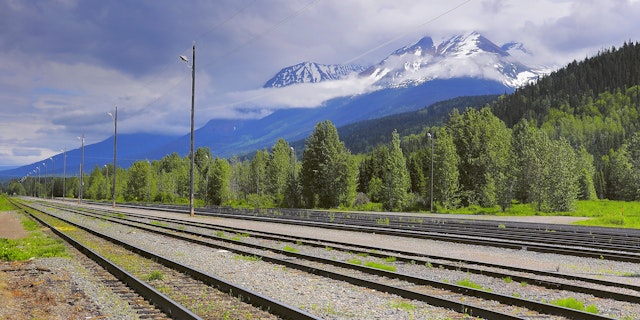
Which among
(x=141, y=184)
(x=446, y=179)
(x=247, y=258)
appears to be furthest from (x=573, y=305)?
(x=141, y=184)

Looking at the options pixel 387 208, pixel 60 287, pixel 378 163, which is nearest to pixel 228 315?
pixel 60 287

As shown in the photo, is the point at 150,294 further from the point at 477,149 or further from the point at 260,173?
the point at 260,173

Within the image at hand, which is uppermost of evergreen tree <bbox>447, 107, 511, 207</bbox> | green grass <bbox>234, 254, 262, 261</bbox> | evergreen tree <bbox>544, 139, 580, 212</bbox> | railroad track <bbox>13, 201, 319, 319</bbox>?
evergreen tree <bbox>447, 107, 511, 207</bbox>

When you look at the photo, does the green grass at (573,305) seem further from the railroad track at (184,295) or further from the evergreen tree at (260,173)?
the evergreen tree at (260,173)

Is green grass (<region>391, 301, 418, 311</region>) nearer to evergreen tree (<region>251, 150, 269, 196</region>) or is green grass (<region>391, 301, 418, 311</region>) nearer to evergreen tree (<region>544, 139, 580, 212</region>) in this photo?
evergreen tree (<region>544, 139, 580, 212</region>)

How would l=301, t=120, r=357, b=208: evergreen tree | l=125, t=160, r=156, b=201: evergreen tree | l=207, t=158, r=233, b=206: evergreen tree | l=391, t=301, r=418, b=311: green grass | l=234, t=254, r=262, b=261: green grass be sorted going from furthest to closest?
l=125, t=160, r=156, b=201: evergreen tree → l=207, t=158, r=233, b=206: evergreen tree → l=301, t=120, r=357, b=208: evergreen tree → l=234, t=254, r=262, b=261: green grass → l=391, t=301, r=418, b=311: green grass

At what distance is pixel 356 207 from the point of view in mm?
73250

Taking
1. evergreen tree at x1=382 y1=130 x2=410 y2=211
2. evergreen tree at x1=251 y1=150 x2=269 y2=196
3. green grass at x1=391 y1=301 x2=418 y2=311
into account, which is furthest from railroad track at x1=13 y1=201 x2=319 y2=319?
evergreen tree at x1=251 y1=150 x2=269 y2=196

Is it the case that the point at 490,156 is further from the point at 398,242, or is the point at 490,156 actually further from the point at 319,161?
the point at 398,242

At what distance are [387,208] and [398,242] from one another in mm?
43897

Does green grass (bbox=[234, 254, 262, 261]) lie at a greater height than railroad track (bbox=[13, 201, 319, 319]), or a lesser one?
lesser

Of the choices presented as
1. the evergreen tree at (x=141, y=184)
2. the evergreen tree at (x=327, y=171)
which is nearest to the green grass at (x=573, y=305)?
the evergreen tree at (x=327, y=171)

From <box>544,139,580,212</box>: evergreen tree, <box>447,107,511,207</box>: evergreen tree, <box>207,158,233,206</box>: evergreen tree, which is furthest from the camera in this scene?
<box>207,158,233,206</box>: evergreen tree

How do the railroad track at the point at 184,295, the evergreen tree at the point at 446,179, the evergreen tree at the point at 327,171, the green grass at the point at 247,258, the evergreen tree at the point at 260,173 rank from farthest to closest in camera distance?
the evergreen tree at the point at 260,173 < the evergreen tree at the point at 327,171 < the evergreen tree at the point at 446,179 < the green grass at the point at 247,258 < the railroad track at the point at 184,295
